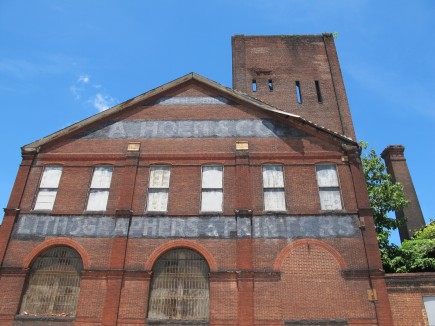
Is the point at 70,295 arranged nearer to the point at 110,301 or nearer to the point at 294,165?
the point at 110,301

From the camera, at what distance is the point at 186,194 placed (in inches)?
603

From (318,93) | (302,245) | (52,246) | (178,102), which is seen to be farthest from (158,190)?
(318,93)

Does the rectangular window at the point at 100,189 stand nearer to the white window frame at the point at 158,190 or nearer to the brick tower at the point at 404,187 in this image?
the white window frame at the point at 158,190

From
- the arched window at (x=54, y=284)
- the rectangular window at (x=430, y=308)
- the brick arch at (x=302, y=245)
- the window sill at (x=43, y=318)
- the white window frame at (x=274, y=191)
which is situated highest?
the white window frame at (x=274, y=191)

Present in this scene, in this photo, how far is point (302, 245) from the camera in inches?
552

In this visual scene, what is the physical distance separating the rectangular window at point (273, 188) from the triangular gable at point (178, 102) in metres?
2.17

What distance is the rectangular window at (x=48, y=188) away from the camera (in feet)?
50.7

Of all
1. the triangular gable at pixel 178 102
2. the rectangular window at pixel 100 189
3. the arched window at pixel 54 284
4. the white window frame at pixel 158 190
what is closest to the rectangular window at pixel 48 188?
the triangular gable at pixel 178 102

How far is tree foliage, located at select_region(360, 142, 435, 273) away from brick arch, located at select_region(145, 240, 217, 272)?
8.52 meters

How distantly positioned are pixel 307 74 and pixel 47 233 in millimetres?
17267

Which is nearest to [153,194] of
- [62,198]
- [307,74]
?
[62,198]

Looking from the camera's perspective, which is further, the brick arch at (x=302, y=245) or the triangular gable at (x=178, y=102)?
the triangular gable at (x=178, y=102)

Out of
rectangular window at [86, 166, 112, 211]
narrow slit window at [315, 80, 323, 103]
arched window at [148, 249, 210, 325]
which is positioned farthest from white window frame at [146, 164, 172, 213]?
narrow slit window at [315, 80, 323, 103]

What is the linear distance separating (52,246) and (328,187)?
1096 cm
